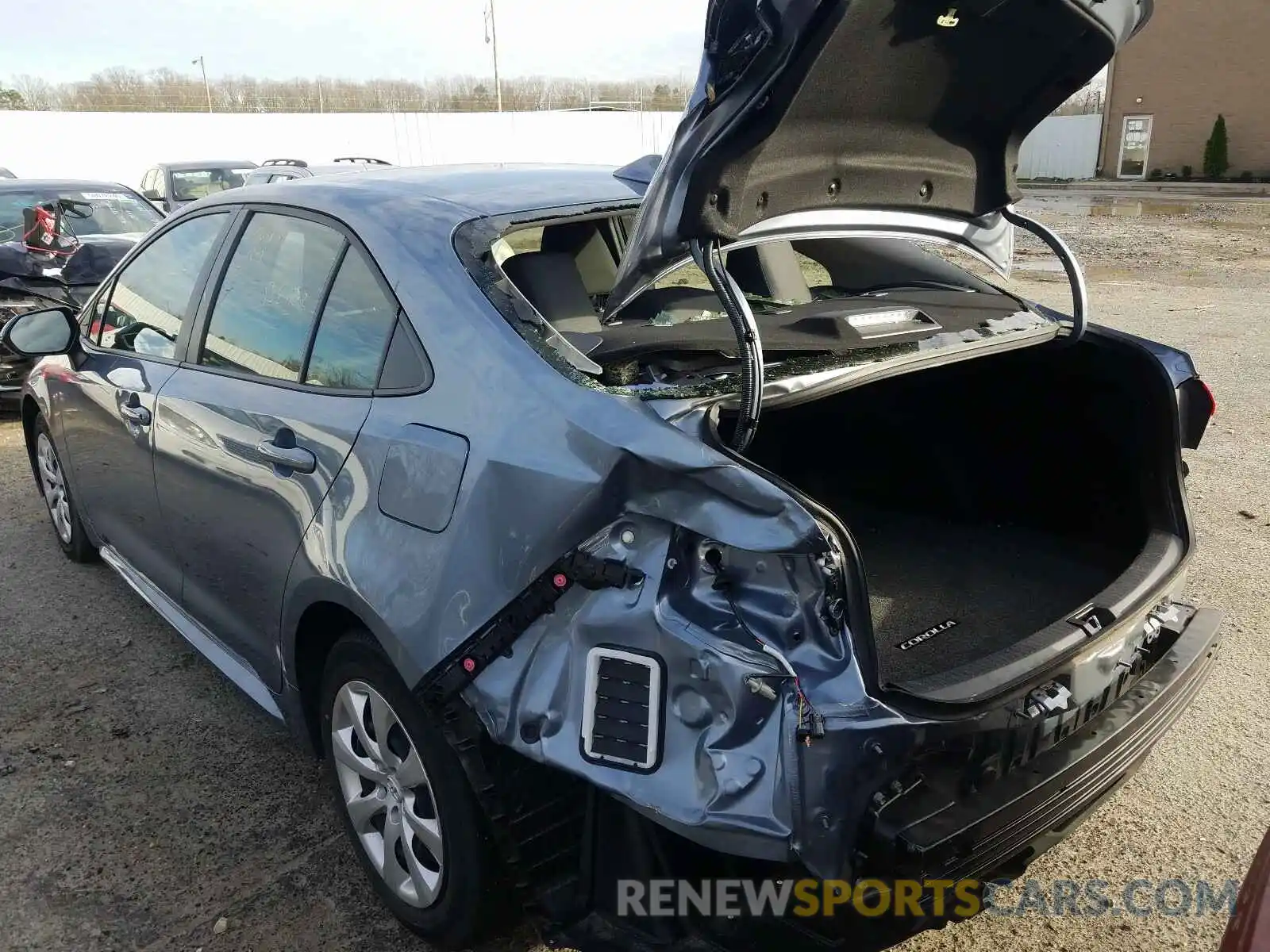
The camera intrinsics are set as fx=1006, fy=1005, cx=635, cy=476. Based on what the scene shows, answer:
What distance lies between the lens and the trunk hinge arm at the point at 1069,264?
2.67 meters

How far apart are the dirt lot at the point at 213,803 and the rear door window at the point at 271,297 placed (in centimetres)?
124

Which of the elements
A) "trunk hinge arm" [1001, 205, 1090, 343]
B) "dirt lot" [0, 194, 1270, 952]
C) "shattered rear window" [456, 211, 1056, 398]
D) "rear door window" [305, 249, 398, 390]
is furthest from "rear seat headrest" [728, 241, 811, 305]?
"dirt lot" [0, 194, 1270, 952]

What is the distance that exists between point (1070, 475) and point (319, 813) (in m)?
2.43

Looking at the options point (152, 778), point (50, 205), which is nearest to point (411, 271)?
point (152, 778)

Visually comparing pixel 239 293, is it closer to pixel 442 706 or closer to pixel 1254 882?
pixel 442 706

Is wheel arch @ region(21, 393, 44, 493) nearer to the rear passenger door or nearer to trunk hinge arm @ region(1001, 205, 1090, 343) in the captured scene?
the rear passenger door

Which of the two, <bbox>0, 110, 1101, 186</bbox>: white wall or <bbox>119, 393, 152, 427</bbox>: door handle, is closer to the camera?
<bbox>119, 393, 152, 427</bbox>: door handle

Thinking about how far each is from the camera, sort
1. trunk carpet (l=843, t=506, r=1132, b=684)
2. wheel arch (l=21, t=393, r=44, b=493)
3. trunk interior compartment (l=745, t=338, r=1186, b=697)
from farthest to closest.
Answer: wheel arch (l=21, t=393, r=44, b=493), trunk interior compartment (l=745, t=338, r=1186, b=697), trunk carpet (l=843, t=506, r=1132, b=684)

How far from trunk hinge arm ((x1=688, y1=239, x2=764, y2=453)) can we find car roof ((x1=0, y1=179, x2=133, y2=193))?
8508 mm

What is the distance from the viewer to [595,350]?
7.36ft

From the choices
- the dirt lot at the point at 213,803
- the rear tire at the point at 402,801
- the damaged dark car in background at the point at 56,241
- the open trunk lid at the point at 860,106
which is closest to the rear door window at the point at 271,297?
the rear tire at the point at 402,801

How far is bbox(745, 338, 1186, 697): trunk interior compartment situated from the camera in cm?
264

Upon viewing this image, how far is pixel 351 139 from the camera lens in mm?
32656

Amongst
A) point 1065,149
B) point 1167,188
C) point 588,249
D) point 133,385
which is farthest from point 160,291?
point 1065,149
